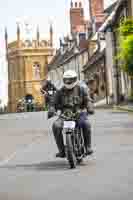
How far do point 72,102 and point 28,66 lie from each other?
144400 mm

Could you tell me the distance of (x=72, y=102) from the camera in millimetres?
13602

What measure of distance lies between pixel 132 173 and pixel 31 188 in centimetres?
211

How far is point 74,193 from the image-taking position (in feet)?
33.2

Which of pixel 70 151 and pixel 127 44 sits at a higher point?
pixel 127 44

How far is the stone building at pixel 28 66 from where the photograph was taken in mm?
156500

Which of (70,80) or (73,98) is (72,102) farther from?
(70,80)

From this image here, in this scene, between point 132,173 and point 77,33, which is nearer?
point 132,173

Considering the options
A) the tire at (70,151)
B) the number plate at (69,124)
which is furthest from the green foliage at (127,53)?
the tire at (70,151)

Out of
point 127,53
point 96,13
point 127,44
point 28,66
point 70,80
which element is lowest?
point 70,80

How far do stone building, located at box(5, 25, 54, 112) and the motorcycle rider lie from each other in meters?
141

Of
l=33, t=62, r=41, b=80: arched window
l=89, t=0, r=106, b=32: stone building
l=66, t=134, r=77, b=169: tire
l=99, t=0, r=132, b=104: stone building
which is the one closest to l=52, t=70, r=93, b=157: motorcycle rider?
l=66, t=134, r=77, b=169: tire

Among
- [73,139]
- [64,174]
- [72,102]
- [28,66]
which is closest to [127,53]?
[72,102]

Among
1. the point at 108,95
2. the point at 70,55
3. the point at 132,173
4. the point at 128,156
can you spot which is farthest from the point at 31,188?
the point at 70,55

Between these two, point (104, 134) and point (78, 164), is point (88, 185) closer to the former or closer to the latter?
point (78, 164)
